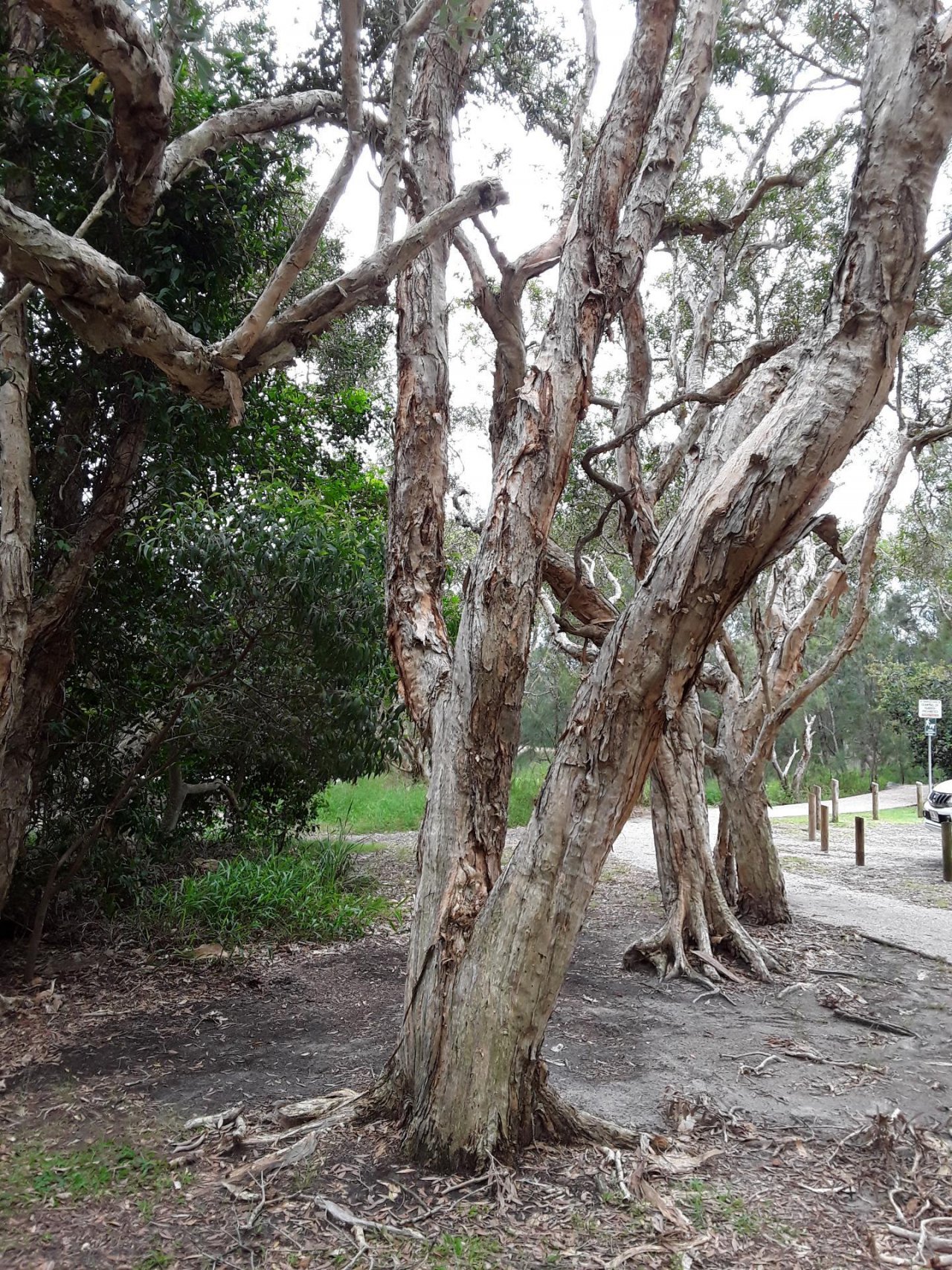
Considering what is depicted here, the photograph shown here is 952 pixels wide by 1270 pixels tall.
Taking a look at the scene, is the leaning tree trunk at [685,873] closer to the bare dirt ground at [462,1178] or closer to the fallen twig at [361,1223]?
the bare dirt ground at [462,1178]

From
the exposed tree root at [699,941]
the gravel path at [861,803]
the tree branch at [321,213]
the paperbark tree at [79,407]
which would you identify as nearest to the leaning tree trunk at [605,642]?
the tree branch at [321,213]

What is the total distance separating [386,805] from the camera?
17.8m

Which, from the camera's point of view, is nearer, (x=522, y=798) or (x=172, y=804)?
(x=172, y=804)

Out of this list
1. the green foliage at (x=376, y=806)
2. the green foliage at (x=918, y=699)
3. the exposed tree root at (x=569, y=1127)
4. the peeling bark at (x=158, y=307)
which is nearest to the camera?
the exposed tree root at (x=569, y=1127)

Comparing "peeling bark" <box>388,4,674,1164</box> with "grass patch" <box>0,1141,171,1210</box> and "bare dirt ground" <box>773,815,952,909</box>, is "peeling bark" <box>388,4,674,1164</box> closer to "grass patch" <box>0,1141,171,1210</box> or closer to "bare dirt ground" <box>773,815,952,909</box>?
"grass patch" <box>0,1141,171,1210</box>

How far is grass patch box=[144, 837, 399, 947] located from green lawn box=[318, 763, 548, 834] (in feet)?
16.0

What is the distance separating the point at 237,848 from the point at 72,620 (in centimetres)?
420

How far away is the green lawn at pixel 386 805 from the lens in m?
15.6

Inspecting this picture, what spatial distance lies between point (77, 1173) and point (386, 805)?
14.4 metres

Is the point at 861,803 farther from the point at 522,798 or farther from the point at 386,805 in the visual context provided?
the point at 386,805

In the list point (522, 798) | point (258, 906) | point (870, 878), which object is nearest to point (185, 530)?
point (258, 906)

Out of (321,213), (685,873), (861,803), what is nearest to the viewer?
(321,213)

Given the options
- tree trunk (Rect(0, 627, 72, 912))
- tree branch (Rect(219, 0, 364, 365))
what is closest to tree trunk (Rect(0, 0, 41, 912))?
tree trunk (Rect(0, 627, 72, 912))

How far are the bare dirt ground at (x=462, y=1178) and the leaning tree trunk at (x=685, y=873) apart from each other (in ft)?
1.08
